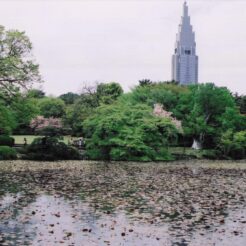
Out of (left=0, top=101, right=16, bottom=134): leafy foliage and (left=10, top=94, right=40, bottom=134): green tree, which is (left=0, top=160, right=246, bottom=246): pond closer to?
(left=0, top=101, right=16, bottom=134): leafy foliage

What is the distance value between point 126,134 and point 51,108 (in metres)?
34.0

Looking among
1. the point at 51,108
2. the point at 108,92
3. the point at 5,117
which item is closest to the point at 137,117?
the point at 5,117

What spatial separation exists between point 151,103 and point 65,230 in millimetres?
46493

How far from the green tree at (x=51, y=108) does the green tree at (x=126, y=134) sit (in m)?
28.6

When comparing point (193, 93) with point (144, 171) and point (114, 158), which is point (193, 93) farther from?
point (144, 171)

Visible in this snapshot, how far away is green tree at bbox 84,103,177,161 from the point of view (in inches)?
1791

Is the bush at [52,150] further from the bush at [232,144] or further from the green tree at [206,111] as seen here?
the bush at [232,144]

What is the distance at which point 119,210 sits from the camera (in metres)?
17.6

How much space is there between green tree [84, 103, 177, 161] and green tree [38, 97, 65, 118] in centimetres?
2865

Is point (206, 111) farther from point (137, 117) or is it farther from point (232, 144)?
point (137, 117)

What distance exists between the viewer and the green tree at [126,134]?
45.5 m

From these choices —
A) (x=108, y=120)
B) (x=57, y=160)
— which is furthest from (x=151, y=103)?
(x=57, y=160)

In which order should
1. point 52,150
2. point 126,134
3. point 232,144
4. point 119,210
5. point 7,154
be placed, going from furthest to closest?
point 232,144
point 126,134
point 52,150
point 7,154
point 119,210

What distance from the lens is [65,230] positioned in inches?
552
